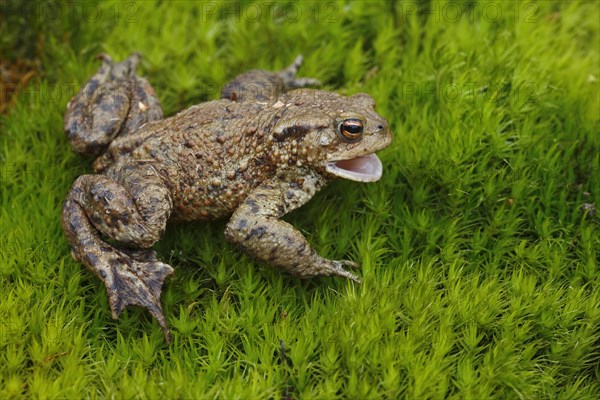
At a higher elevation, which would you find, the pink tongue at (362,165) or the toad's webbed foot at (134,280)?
the pink tongue at (362,165)

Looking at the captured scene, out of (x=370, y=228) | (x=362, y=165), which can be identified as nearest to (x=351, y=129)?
(x=362, y=165)

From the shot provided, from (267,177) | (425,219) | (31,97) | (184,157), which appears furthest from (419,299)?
(31,97)

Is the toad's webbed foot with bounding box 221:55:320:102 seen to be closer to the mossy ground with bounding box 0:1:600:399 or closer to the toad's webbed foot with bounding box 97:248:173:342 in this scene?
the mossy ground with bounding box 0:1:600:399

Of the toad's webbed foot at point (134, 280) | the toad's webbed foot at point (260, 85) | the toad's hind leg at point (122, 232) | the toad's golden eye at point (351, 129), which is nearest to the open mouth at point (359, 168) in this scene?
the toad's golden eye at point (351, 129)

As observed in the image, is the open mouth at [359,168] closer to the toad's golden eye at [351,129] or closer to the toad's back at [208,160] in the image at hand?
the toad's golden eye at [351,129]

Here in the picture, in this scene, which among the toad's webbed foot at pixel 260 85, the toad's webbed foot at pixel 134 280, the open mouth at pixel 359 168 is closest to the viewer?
the toad's webbed foot at pixel 134 280

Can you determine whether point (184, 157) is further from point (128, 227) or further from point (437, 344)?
point (437, 344)

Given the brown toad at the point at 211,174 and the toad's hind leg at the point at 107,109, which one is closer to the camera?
the brown toad at the point at 211,174
